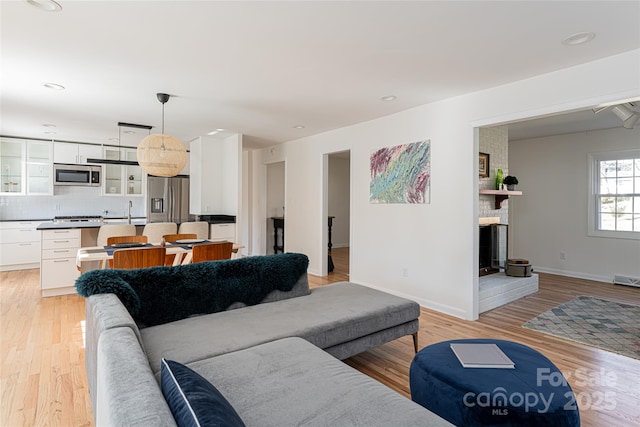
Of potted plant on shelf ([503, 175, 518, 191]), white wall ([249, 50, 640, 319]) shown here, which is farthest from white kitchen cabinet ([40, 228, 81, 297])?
potted plant on shelf ([503, 175, 518, 191])

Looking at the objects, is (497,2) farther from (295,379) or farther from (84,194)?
(84,194)

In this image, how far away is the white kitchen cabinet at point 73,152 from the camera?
6.54 metres

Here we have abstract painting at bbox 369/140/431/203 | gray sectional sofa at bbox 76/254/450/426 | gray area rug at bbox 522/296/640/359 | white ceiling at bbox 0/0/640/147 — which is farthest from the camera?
abstract painting at bbox 369/140/431/203

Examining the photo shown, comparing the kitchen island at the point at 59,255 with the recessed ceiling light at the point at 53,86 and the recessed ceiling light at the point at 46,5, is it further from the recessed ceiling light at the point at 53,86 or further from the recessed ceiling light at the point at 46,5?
the recessed ceiling light at the point at 46,5

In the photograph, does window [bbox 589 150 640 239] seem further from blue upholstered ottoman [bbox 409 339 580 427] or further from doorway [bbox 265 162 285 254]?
doorway [bbox 265 162 285 254]

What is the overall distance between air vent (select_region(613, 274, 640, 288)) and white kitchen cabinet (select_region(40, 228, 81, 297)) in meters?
7.95

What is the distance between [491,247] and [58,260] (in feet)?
20.0

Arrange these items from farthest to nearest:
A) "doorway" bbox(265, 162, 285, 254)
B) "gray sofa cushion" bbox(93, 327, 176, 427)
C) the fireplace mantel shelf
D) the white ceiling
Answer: "doorway" bbox(265, 162, 285, 254) < the fireplace mantel shelf < the white ceiling < "gray sofa cushion" bbox(93, 327, 176, 427)

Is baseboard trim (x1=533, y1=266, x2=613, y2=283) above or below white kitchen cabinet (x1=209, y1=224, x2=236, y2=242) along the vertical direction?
below

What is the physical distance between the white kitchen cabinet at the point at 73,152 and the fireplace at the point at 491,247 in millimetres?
7206

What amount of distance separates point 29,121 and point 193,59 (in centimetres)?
399

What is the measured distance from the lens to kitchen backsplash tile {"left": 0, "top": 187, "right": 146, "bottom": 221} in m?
6.53

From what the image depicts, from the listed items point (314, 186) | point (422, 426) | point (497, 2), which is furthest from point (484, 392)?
point (314, 186)

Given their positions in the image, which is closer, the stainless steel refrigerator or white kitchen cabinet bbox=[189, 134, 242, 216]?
white kitchen cabinet bbox=[189, 134, 242, 216]
